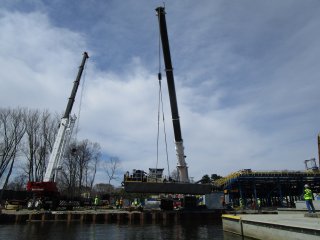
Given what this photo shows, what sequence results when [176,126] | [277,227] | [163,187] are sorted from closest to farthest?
[277,227] → [163,187] → [176,126]

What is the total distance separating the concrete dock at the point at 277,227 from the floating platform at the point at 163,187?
967 centimetres

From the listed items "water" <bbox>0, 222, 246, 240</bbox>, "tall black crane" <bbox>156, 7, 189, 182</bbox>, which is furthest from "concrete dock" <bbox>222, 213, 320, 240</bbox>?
"tall black crane" <bbox>156, 7, 189, 182</bbox>

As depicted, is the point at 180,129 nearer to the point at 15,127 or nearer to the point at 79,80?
the point at 79,80

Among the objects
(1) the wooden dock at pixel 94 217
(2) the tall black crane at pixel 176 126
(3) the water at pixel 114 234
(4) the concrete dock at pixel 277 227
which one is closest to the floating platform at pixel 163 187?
(2) the tall black crane at pixel 176 126

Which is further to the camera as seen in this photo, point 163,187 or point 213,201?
point 213,201

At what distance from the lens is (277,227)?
12.5m

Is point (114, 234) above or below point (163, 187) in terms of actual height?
below

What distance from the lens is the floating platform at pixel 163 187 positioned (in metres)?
28.2

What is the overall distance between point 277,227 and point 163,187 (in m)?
17.3

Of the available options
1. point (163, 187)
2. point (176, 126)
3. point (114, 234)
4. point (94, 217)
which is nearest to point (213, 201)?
point (163, 187)

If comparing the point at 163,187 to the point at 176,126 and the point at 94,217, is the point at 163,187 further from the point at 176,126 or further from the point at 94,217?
the point at 94,217

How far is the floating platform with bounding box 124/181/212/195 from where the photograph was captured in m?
28.2

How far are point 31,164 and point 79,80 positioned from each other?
70.4 feet

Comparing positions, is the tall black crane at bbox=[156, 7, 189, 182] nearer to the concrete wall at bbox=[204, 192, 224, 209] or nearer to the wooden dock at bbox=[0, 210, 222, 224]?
the wooden dock at bbox=[0, 210, 222, 224]
